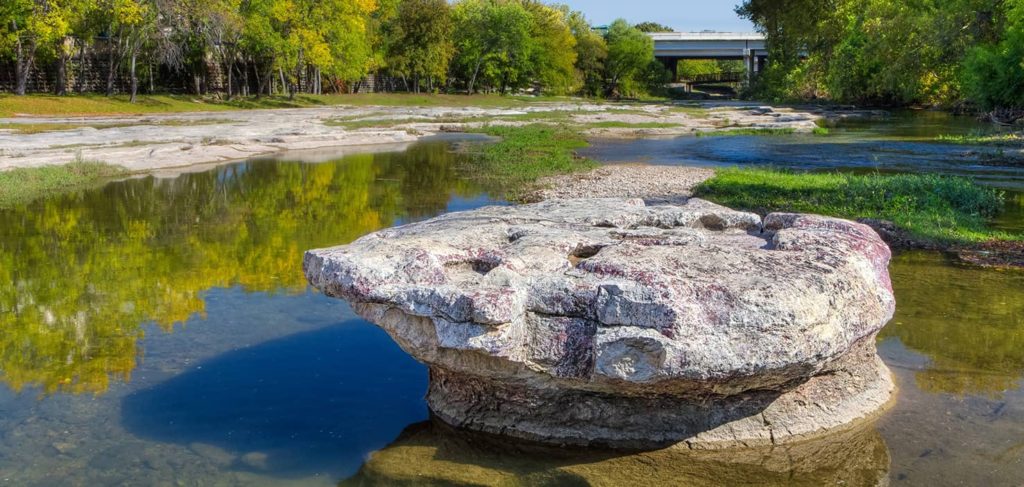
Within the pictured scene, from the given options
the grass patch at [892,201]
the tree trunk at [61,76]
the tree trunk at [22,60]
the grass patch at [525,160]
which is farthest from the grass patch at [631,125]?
the tree trunk at [61,76]

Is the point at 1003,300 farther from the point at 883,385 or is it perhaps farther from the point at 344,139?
the point at 344,139

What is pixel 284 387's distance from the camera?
8164 millimetres

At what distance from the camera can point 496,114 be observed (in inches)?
2084

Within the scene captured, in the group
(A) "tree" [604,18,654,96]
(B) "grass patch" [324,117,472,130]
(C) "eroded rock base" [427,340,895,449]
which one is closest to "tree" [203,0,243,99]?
(B) "grass patch" [324,117,472,130]

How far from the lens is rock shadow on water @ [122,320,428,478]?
22.7 feet

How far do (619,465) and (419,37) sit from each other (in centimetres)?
6831

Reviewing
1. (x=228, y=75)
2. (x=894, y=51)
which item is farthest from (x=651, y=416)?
(x=228, y=75)

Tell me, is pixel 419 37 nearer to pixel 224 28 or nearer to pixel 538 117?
pixel 224 28

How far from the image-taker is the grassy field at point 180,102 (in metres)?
42.5

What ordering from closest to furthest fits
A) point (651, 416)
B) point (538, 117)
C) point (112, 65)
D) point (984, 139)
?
point (651, 416)
point (984, 139)
point (112, 65)
point (538, 117)

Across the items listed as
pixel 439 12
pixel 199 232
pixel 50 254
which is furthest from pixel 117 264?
pixel 439 12

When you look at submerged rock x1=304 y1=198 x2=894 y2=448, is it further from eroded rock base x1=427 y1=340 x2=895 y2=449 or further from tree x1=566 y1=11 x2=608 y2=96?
tree x1=566 y1=11 x2=608 y2=96

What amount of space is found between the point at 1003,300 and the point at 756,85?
82.6 meters

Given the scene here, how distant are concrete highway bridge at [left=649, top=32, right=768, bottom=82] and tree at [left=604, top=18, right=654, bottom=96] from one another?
5250 mm
